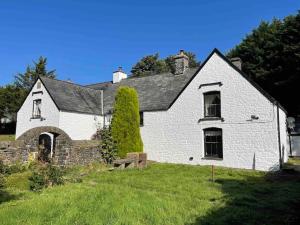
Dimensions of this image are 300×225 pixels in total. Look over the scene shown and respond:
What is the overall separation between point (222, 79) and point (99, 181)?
1092cm

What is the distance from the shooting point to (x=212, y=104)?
18.6m

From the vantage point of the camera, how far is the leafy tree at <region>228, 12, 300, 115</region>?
3019 centimetres

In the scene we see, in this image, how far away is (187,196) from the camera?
9.23 meters

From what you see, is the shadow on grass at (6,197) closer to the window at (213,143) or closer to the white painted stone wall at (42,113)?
the white painted stone wall at (42,113)

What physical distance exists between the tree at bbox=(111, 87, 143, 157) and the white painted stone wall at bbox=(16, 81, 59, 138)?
554cm

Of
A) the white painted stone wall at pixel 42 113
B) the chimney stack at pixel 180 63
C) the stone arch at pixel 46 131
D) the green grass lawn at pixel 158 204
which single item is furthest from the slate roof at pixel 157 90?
the green grass lawn at pixel 158 204

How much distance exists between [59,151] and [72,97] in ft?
28.4

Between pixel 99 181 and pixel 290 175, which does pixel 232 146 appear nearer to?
pixel 290 175

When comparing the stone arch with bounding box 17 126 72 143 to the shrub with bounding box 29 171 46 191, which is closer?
the shrub with bounding box 29 171 46 191

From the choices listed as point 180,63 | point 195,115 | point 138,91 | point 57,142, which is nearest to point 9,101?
point 138,91

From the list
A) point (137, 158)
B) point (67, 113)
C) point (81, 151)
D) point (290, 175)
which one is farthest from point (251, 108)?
point (67, 113)

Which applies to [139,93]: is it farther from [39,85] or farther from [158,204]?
[158,204]

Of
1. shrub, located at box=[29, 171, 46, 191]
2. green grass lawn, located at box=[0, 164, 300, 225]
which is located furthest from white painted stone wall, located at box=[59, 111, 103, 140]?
shrub, located at box=[29, 171, 46, 191]

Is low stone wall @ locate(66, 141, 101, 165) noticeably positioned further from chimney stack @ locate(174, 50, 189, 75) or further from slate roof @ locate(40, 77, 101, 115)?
chimney stack @ locate(174, 50, 189, 75)
